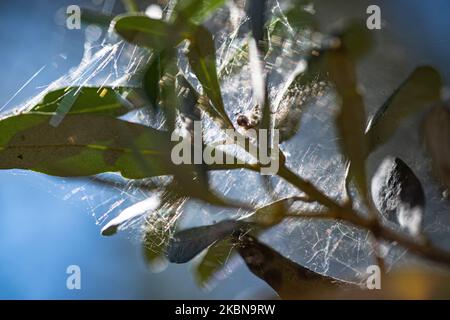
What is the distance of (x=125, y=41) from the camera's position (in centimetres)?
53

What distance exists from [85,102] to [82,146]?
1.6 inches

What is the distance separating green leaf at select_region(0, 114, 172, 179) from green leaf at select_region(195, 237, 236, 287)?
0.27 ft

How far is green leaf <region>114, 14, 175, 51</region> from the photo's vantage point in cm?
51

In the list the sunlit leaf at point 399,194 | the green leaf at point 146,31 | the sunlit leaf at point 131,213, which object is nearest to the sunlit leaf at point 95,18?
the green leaf at point 146,31

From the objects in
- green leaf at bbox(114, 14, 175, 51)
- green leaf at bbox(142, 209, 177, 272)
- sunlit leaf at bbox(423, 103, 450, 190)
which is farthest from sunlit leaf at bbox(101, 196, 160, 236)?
sunlit leaf at bbox(423, 103, 450, 190)

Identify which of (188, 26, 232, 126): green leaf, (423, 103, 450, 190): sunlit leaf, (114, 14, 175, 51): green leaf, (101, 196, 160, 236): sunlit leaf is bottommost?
(101, 196, 160, 236): sunlit leaf

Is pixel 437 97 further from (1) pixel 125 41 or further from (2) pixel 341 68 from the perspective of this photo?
(1) pixel 125 41

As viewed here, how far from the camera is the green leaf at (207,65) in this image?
0.52 m

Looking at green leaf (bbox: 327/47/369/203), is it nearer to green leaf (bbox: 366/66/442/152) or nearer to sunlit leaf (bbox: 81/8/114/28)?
green leaf (bbox: 366/66/442/152)

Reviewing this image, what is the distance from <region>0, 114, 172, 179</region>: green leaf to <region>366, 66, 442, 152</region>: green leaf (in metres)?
0.18

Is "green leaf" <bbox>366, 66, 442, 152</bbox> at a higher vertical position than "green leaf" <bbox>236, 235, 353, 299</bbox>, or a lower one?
higher

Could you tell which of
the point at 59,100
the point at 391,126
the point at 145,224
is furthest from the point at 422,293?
the point at 59,100

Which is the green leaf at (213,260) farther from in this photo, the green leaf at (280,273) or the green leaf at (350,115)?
the green leaf at (350,115)

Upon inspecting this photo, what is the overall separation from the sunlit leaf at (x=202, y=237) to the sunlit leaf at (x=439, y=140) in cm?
17
